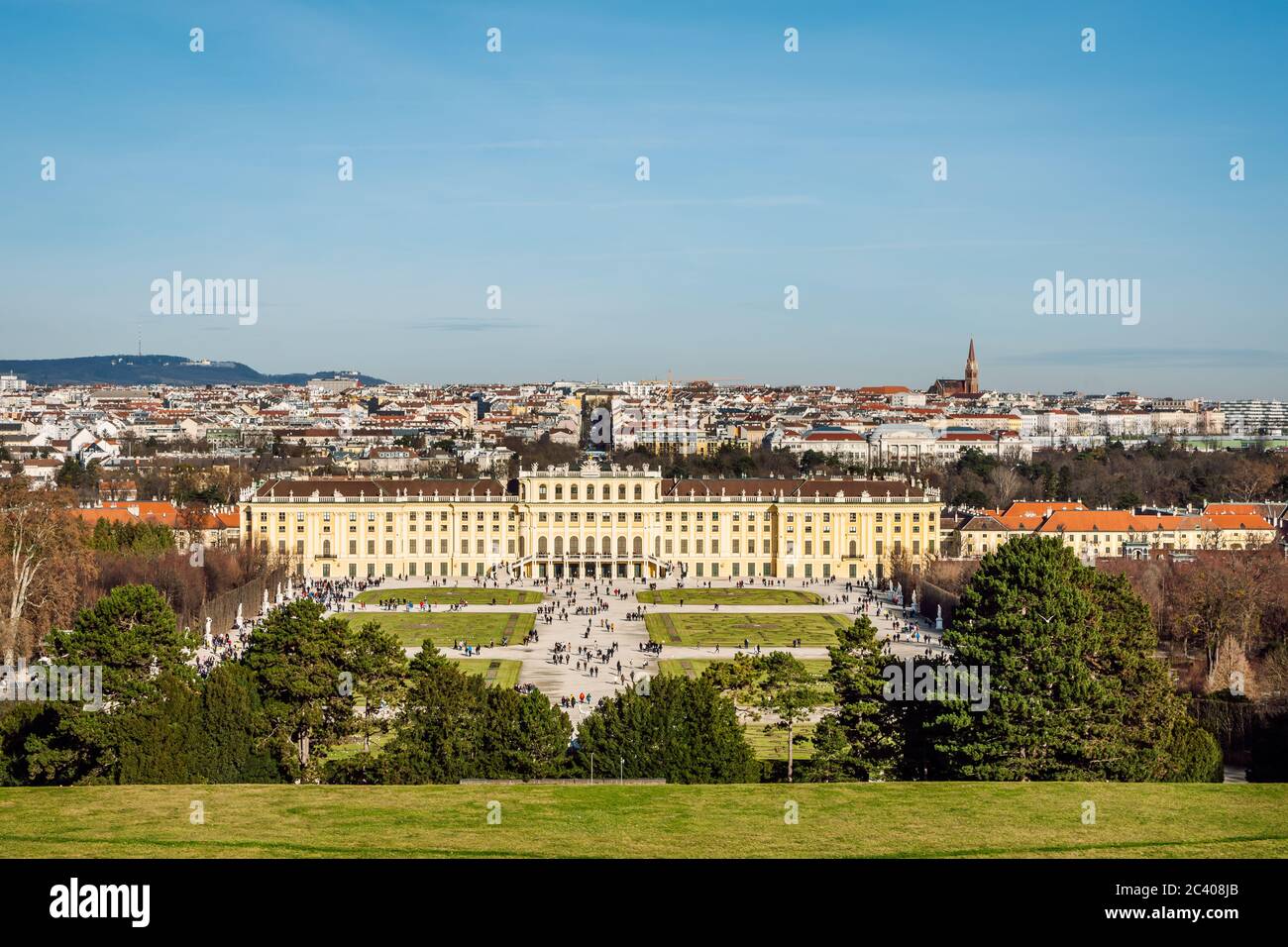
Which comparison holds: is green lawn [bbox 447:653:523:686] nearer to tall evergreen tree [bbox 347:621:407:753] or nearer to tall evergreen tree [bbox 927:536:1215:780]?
tall evergreen tree [bbox 347:621:407:753]

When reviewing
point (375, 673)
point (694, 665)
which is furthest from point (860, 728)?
point (694, 665)

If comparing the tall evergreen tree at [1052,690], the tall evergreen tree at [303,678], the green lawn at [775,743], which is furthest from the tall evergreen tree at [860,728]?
the tall evergreen tree at [303,678]

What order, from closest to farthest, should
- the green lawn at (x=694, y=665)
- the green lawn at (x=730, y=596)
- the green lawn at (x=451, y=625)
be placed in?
1. the green lawn at (x=694, y=665)
2. the green lawn at (x=451, y=625)
3. the green lawn at (x=730, y=596)

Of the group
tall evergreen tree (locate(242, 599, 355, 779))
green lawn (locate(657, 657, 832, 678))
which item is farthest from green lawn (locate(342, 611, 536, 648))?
tall evergreen tree (locate(242, 599, 355, 779))

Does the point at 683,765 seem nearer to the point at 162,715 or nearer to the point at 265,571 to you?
the point at 162,715

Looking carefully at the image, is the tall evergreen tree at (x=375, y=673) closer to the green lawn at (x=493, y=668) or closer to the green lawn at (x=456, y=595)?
the green lawn at (x=493, y=668)

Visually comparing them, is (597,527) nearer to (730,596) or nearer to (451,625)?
(730,596)
